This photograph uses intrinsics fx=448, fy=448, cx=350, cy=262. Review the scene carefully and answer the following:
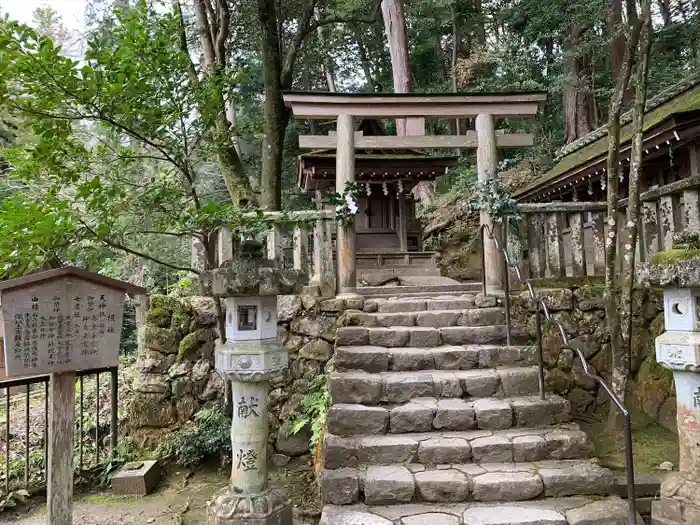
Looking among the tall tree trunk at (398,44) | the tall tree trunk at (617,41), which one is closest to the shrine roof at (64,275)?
the tall tree trunk at (617,41)

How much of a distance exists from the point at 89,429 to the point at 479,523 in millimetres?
6198

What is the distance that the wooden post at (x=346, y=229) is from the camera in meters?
6.35

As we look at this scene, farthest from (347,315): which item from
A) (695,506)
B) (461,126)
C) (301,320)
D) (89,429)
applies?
(461,126)

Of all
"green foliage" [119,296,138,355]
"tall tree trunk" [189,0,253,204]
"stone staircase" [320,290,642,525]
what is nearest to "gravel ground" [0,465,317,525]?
"stone staircase" [320,290,642,525]

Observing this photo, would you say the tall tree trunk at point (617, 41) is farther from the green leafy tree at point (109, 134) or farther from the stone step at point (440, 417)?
the green leafy tree at point (109, 134)

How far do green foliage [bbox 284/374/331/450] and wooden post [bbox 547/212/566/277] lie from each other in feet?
11.7

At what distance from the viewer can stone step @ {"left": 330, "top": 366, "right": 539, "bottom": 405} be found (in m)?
4.46

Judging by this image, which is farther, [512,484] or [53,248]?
[512,484]

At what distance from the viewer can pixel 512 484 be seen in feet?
11.8

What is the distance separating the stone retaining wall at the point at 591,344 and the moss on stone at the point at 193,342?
4133 millimetres

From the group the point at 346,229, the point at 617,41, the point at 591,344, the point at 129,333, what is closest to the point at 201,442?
the point at 346,229

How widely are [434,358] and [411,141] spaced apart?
133 inches

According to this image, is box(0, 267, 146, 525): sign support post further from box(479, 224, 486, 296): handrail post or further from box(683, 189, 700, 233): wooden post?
box(683, 189, 700, 233): wooden post

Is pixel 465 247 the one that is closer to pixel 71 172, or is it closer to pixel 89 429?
pixel 89 429
